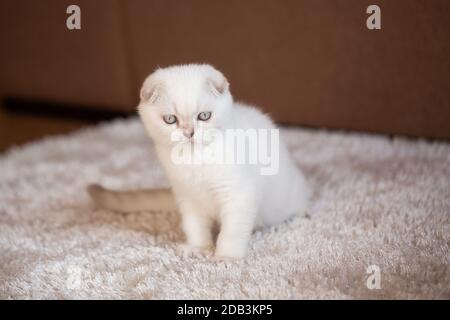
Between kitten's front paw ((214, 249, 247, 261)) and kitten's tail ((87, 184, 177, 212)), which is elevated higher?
kitten's tail ((87, 184, 177, 212))

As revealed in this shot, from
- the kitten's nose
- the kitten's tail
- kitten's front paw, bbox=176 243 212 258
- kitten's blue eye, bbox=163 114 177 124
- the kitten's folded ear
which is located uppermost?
the kitten's folded ear

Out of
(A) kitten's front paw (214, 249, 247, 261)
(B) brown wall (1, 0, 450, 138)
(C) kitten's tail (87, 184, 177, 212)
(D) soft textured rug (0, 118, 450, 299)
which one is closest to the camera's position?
(D) soft textured rug (0, 118, 450, 299)

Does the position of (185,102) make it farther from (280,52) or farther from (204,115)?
(280,52)

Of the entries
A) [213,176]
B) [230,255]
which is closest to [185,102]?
[213,176]

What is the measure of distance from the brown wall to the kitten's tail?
819 mm

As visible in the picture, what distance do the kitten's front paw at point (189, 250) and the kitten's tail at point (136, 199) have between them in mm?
241

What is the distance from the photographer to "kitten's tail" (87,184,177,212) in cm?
158

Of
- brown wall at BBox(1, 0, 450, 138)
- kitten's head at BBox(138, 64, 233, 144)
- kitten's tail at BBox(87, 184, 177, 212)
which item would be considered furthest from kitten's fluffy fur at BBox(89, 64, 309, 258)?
brown wall at BBox(1, 0, 450, 138)

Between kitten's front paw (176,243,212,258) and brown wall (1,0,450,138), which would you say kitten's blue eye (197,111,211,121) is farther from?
brown wall (1,0,450,138)

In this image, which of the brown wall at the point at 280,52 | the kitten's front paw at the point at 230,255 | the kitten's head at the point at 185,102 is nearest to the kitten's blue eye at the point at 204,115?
the kitten's head at the point at 185,102

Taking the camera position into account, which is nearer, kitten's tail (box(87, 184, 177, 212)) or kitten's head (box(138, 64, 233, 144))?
kitten's head (box(138, 64, 233, 144))

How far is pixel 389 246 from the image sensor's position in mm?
1285

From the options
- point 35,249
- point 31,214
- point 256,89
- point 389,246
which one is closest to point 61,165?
point 31,214

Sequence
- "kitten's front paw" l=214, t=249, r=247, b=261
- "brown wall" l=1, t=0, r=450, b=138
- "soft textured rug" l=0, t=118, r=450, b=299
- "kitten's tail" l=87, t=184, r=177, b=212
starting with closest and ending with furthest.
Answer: "soft textured rug" l=0, t=118, r=450, b=299
"kitten's front paw" l=214, t=249, r=247, b=261
"kitten's tail" l=87, t=184, r=177, b=212
"brown wall" l=1, t=0, r=450, b=138
